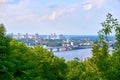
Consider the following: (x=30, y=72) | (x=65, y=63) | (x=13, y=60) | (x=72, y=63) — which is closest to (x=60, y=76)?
(x=72, y=63)

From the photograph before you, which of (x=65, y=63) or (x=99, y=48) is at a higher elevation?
(x=99, y=48)

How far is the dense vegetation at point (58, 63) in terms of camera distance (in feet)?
56.3

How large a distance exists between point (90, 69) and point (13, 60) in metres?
12.6

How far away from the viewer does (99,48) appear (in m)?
17.9

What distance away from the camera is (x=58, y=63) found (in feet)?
163

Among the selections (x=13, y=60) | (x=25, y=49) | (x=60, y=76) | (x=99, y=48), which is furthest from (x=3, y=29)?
(x=60, y=76)

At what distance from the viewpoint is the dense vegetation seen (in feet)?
56.3

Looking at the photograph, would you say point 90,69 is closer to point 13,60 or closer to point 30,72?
point 13,60

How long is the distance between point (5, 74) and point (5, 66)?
664 mm

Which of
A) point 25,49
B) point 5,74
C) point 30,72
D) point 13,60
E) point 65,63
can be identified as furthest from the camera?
point 65,63

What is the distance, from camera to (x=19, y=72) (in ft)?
102

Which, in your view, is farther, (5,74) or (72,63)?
(72,63)

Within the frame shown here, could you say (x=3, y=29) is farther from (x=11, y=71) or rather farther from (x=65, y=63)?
(x=65, y=63)

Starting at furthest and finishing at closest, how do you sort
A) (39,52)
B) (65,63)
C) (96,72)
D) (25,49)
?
(65,63) < (39,52) < (25,49) < (96,72)
